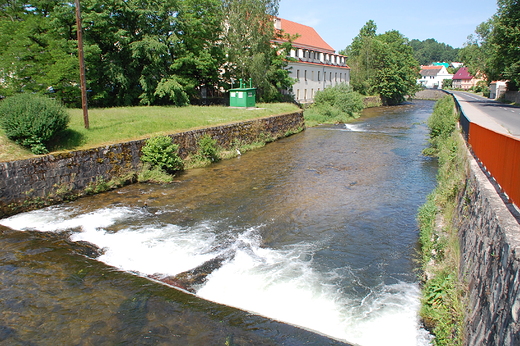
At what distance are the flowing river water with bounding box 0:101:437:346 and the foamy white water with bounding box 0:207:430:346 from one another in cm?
3

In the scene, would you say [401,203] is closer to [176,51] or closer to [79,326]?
[79,326]

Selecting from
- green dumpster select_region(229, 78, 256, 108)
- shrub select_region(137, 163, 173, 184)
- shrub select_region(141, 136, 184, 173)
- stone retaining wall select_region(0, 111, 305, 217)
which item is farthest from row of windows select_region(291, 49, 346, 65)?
shrub select_region(137, 163, 173, 184)

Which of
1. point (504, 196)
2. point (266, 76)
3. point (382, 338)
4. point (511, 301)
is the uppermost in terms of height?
Answer: point (266, 76)

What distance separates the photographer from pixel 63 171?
1227 centimetres

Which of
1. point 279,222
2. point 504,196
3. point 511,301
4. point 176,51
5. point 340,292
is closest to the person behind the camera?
point 511,301

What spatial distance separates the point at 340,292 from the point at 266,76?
31.3 meters

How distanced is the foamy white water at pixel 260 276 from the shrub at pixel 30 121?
2888 millimetres

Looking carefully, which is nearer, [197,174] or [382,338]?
[382,338]

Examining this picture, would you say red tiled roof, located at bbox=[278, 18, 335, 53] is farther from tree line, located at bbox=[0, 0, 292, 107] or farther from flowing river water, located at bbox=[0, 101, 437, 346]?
flowing river water, located at bbox=[0, 101, 437, 346]

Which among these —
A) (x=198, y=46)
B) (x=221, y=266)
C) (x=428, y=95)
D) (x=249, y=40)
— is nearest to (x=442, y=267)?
(x=221, y=266)

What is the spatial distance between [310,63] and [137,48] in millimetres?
34391

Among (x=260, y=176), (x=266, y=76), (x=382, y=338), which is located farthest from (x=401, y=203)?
(x=266, y=76)

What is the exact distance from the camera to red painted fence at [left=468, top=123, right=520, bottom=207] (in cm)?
500

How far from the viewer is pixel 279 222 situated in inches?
406
